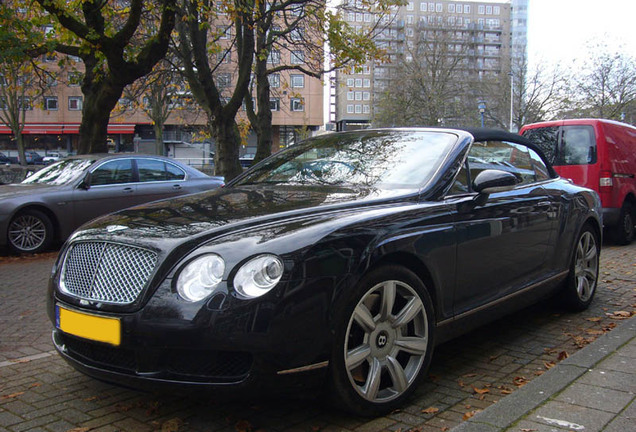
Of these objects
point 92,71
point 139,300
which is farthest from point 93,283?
point 92,71

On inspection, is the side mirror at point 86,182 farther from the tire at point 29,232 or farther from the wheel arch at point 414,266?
the wheel arch at point 414,266

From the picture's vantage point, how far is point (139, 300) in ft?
8.61

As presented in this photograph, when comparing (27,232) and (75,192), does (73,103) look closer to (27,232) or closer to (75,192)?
(75,192)

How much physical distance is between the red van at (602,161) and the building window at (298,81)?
53.9 meters

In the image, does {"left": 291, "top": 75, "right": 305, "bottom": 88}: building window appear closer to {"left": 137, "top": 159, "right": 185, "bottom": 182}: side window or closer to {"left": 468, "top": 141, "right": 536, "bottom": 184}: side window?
{"left": 137, "top": 159, "right": 185, "bottom": 182}: side window

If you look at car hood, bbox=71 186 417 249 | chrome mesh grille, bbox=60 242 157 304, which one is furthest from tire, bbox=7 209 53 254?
chrome mesh grille, bbox=60 242 157 304

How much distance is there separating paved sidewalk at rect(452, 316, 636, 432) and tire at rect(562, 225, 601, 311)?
4.41ft

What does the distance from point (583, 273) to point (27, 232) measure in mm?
7823

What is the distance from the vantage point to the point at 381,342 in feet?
9.70

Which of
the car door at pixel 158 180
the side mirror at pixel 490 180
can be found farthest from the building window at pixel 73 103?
the side mirror at pixel 490 180

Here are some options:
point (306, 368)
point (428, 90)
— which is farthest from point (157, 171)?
point (428, 90)

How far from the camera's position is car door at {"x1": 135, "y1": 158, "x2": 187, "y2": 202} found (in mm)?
10008

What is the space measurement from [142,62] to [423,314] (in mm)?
11479

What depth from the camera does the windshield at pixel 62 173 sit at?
9344 millimetres
